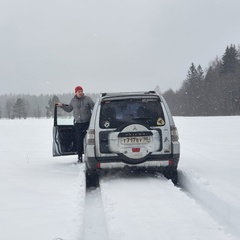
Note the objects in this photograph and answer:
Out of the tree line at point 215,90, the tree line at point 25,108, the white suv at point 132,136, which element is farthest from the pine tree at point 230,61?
the white suv at point 132,136

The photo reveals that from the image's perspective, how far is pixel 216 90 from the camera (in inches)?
3046

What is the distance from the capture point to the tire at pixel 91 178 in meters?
6.26

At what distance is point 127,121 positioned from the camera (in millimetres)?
6258

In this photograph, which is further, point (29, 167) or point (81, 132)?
point (81, 132)

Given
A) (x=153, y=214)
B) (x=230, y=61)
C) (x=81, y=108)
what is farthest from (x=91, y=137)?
(x=230, y=61)

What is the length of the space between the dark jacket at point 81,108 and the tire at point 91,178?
2.12m

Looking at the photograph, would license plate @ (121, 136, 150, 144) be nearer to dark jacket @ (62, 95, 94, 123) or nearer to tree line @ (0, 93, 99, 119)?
dark jacket @ (62, 95, 94, 123)

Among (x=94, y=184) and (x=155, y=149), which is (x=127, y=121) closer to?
(x=155, y=149)

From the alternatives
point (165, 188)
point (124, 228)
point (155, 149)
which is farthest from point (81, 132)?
point (124, 228)

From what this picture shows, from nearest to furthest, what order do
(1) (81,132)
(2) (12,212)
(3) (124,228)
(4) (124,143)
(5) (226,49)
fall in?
(3) (124,228) < (2) (12,212) < (4) (124,143) < (1) (81,132) < (5) (226,49)

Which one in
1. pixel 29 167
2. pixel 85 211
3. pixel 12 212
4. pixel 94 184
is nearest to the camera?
pixel 12 212

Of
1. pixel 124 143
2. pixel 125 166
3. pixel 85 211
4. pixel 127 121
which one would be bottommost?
pixel 85 211

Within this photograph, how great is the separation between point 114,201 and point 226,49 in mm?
78661

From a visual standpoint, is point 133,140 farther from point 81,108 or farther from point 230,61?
point 230,61
